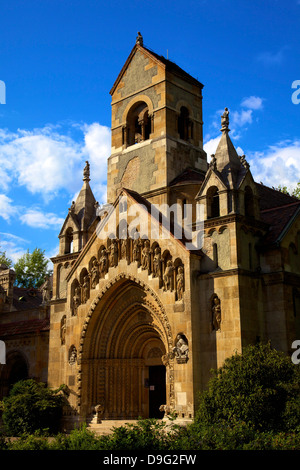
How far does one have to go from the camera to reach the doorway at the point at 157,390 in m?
A: 27.9

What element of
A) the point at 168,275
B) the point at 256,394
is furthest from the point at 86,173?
the point at 256,394

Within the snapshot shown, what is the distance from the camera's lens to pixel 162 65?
3278 cm

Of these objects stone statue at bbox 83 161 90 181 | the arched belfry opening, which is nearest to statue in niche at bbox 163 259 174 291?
the arched belfry opening

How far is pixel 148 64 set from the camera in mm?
33906

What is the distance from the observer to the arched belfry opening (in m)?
27.5

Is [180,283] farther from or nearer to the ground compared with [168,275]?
nearer to the ground

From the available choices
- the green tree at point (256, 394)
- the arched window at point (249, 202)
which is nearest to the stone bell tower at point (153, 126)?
the arched window at point (249, 202)

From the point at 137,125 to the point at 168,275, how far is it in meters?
12.9

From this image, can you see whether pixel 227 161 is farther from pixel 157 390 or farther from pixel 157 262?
pixel 157 390

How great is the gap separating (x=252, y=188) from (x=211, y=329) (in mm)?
7011

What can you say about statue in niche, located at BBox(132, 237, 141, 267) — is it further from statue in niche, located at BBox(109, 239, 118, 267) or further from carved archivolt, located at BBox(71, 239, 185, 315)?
statue in niche, located at BBox(109, 239, 118, 267)

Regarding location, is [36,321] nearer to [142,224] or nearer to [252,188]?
[142,224]

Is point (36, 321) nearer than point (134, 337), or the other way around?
point (134, 337)
